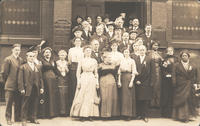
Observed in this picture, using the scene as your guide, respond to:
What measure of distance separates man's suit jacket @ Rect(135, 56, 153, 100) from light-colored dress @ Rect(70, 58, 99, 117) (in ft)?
3.86

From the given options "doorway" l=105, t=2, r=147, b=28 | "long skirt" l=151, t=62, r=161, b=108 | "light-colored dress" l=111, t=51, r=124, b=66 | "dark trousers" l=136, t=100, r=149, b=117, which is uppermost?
"doorway" l=105, t=2, r=147, b=28

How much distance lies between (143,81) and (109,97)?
1.03 meters

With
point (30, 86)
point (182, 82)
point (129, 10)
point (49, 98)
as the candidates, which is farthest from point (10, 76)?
point (129, 10)

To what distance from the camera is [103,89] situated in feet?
31.4

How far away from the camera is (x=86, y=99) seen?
30.9 feet

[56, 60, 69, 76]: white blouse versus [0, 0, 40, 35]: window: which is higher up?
[0, 0, 40, 35]: window

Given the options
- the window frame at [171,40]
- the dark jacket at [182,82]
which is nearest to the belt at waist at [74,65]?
the dark jacket at [182,82]

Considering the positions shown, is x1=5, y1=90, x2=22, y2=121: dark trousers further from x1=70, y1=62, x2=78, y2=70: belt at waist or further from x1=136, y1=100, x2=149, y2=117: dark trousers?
x1=136, y1=100, x2=149, y2=117: dark trousers

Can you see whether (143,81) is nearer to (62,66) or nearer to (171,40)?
(62,66)

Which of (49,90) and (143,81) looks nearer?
(143,81)

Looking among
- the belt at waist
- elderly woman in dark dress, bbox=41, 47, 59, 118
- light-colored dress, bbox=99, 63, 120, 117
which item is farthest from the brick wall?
light-colored dress, bbox=99, 63, 120, 117

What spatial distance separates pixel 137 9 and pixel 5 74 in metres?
6.73

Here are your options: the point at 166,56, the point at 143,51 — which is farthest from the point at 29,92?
the point at 166,56

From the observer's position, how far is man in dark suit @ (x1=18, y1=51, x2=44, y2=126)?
8.82 m
